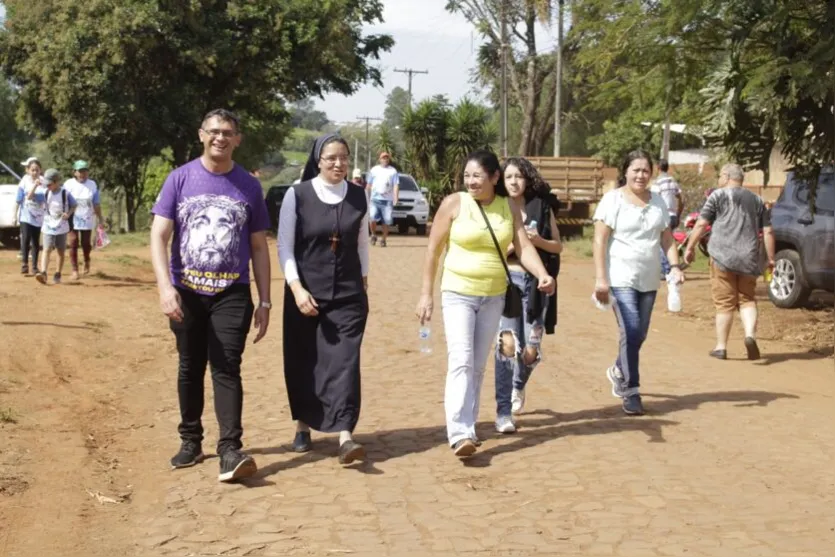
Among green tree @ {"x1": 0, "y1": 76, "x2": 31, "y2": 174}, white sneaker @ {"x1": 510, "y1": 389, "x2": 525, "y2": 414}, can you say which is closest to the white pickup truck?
white sneaker @ {"x1": 510, "y1": 389, "x2": 525, "y2": 414}

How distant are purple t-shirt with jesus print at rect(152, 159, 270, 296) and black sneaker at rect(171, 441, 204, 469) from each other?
96 centimetres

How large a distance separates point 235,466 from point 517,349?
6.98 ft

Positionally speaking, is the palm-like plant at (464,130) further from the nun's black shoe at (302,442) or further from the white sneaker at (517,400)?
the nun's black shoe at (302,442)

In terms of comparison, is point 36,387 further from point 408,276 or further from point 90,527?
point 408,276

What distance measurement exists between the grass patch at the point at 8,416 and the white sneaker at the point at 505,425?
3206 millimetres

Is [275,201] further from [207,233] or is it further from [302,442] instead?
[207,233]

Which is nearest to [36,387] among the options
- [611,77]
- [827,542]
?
[827,542]

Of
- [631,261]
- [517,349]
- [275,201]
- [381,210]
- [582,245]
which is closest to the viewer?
[517,349]

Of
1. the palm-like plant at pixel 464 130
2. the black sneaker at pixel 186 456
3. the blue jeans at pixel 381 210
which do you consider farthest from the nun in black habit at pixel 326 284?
the palm-like plant at pixel 464 130

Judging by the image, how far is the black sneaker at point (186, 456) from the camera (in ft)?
23.8

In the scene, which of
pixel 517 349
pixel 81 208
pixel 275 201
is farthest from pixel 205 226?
pixel 275 201

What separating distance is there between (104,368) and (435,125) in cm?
3424

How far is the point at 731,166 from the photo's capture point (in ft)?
38.5

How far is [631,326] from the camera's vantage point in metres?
8.81
